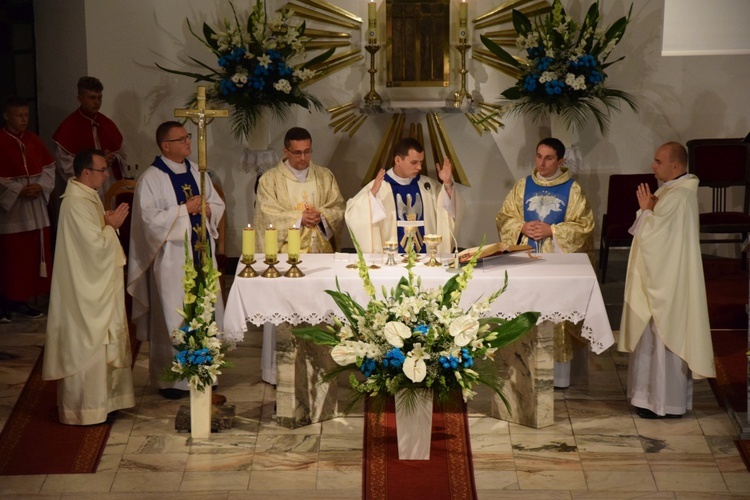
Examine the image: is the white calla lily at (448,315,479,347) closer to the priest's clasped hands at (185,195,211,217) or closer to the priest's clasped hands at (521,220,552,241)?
the priest's clasped hands at (521,220,552,241)

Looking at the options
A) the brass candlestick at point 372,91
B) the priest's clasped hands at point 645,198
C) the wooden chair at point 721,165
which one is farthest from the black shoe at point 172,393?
the wooden chair at point 721,165

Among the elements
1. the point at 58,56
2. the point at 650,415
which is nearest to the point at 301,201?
the point at 650,415

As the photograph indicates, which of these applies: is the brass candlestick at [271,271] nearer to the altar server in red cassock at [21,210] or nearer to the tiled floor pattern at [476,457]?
the tiled floor pattern at [476,457]

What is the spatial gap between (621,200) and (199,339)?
5095 mm

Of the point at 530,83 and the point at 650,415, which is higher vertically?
the point at 530,83

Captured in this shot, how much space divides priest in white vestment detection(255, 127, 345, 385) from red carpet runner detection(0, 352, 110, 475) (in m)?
1.47

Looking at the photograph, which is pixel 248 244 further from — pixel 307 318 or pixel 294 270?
pixel 307 318

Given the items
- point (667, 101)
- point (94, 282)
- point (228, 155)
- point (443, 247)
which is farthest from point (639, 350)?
point (228, 155)

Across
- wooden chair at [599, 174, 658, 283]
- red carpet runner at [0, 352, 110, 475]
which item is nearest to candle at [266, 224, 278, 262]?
red carpet runner at [0, 352, 110, 475]

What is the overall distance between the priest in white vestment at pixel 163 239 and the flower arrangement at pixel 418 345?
6.40ft

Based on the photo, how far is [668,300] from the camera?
7.01 m

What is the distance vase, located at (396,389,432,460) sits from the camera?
6168 millimetres

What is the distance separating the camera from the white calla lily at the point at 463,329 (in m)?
5.82

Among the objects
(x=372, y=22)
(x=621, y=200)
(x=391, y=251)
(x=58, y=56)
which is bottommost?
(x=391, y=251)
